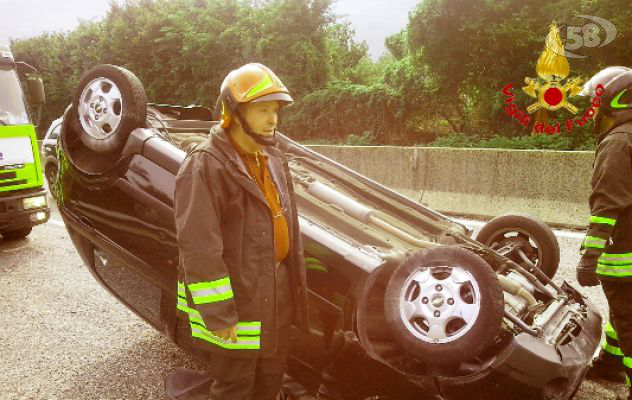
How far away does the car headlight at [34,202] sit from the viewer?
6.57 metres

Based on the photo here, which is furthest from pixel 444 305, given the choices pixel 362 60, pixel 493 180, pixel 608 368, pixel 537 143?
pixel 362 60

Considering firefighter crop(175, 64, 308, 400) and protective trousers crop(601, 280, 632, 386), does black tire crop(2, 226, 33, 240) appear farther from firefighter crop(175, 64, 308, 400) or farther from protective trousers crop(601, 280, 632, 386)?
protective trousers crop(601, 280, 632, 386)

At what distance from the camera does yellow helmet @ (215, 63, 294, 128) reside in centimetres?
216

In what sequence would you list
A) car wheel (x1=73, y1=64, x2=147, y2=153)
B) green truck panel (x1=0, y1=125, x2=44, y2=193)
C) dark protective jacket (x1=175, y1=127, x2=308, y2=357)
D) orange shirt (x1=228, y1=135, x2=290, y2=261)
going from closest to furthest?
dark protective jacket (x1=175, y1=127, x2=308, y2=357) < orange shirt (x1=228, y1=135, x2=290, y2=261) < car wheel (x1=73, y1=64, x2=147, y2=153) < green truck panel (x1=0, y1=125, x2=44, y2=193)

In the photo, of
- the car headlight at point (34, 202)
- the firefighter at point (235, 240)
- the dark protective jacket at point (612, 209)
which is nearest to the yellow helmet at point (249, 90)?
the firefighter at point (235, 240)

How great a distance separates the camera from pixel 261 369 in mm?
2340

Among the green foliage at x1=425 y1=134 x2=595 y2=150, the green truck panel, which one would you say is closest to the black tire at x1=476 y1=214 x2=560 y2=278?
the green truck panel

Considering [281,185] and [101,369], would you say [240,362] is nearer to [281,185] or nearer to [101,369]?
[281,185]

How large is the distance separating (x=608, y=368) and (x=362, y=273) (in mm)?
1967

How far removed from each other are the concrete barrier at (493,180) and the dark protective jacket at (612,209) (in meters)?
3.94

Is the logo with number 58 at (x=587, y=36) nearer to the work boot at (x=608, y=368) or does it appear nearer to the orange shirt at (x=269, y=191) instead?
the work boot at (x=608, y=368)

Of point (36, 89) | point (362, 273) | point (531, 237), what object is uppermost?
point (36, 89)

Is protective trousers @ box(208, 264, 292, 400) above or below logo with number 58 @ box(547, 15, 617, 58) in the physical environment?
below

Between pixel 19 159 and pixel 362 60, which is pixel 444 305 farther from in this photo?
pixel 362 60
